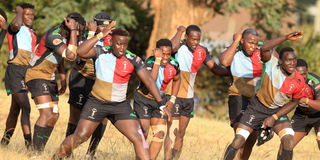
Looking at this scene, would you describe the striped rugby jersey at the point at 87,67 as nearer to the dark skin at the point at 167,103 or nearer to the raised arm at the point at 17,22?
the dark skin at the point at 167,103

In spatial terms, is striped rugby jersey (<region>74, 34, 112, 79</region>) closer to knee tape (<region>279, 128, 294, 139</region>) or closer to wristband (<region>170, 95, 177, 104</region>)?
wristband (<region>170, 95, 177, 104</region>)

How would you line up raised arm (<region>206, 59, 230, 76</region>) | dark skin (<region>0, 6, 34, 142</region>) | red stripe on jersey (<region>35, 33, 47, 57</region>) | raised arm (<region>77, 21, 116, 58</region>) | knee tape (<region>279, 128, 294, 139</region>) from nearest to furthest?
raised arm (<region>77, 21, 116, 58</region>) → knee tape (<region>279, 128, 294, 139</region>) → red stripe on jersey (<region>35, 33, 47, 57</region>) → dark skin (<region>0, 6, 34, 142</region>) → raised arm (<region>206, 59, 230, 76</region>)

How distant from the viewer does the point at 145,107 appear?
9812mm

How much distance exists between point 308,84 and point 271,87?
4.78 ft

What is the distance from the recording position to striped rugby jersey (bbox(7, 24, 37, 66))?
10.4 m

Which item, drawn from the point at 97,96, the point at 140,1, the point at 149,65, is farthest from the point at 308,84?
the point at 140,1

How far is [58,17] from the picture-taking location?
19328 millimetres

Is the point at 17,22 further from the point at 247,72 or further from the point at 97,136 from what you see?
the point at 247,72

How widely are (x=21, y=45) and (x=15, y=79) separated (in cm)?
60

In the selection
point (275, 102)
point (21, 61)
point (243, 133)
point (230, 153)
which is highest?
point (275, 102)

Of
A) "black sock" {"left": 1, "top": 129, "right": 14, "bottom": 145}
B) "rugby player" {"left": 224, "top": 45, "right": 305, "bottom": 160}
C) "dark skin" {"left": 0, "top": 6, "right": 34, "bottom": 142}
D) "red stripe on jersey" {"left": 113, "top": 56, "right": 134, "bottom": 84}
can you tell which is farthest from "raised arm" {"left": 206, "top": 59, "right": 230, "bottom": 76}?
"black sock" {"left": 1, "top": 129, "right": 14, "bottom": 145}

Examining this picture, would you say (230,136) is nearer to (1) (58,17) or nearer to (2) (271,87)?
(2) (271,87)

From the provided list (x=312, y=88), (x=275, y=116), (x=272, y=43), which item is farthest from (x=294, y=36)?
(x=312, y=88)

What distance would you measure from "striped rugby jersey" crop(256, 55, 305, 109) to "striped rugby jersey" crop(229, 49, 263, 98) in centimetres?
60
